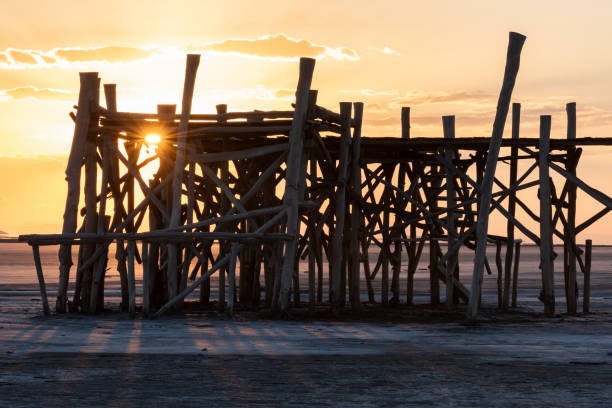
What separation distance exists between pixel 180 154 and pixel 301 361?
7.74 meters

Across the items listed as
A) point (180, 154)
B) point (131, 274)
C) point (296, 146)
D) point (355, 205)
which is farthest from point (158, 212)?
point (296, 146)

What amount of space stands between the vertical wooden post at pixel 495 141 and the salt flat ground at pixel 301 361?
1.22 m

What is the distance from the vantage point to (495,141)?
18359 millimetres

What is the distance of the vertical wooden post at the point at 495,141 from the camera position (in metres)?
18.3

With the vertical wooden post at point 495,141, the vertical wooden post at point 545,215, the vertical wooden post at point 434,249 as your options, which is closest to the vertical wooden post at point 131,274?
the vertical wooden post at point 495,141

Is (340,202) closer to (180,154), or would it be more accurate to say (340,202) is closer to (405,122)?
(180,154)

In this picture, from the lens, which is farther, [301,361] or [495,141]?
[495,141]

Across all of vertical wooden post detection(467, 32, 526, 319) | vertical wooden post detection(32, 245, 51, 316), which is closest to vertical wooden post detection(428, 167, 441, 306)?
vertical wooden post detection(467, 32, 526, 319)

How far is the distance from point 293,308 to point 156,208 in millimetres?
3785

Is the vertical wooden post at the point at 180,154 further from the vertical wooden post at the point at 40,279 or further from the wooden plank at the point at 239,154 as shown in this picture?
the vertical wooden post at the point at 40,279

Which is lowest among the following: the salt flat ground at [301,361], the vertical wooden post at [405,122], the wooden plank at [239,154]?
the salt flat ground at [301,361]

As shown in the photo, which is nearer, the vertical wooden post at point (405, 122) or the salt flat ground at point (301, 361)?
the salt flat ground at point (301, 361)

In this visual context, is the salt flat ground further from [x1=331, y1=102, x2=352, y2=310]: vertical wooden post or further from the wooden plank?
the wooden plank

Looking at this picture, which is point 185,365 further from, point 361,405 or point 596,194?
point 596,194
